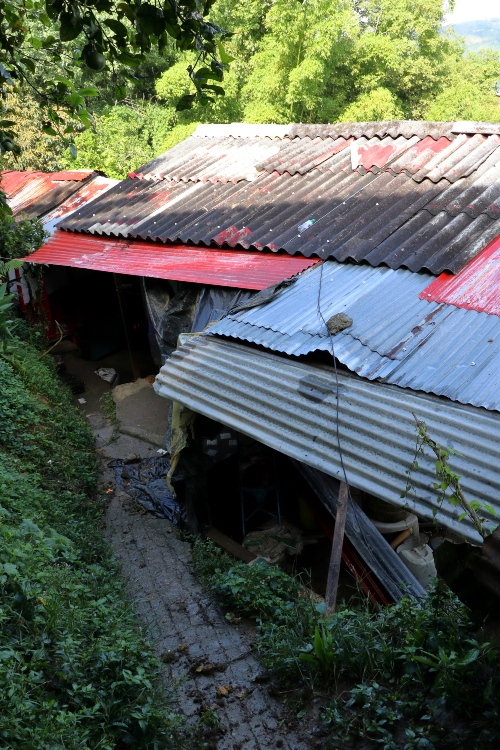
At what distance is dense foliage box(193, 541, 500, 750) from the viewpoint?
2.63 meters

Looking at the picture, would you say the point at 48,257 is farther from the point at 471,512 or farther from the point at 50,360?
the point at 471,512

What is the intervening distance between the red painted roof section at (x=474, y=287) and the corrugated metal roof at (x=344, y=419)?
120 centimetres

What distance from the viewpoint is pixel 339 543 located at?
4301mm

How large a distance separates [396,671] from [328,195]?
18.7 feet

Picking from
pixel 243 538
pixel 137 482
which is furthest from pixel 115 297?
pixel 243 538

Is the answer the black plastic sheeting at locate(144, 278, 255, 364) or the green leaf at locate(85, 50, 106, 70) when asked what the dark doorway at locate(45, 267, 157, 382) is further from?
the green leaf at locate(85, 50, 106, 70)

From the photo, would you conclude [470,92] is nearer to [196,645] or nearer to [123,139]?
[123,139]

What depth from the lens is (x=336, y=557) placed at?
168 inches

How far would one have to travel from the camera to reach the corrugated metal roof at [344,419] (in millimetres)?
3551

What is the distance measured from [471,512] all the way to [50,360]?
321 inches

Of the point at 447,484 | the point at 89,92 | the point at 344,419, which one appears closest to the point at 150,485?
the point at 344,419

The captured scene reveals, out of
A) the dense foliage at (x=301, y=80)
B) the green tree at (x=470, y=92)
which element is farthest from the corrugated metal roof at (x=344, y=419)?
the green tree at (x=470, y=92)

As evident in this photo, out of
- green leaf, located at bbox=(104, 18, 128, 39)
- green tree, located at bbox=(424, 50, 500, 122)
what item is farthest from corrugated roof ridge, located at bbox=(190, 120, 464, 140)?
green tree, located at bbox=(424, 50, 500, 122)

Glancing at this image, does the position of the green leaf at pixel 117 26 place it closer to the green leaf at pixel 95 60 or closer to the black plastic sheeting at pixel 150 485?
the green leaf at pixel 95 60
